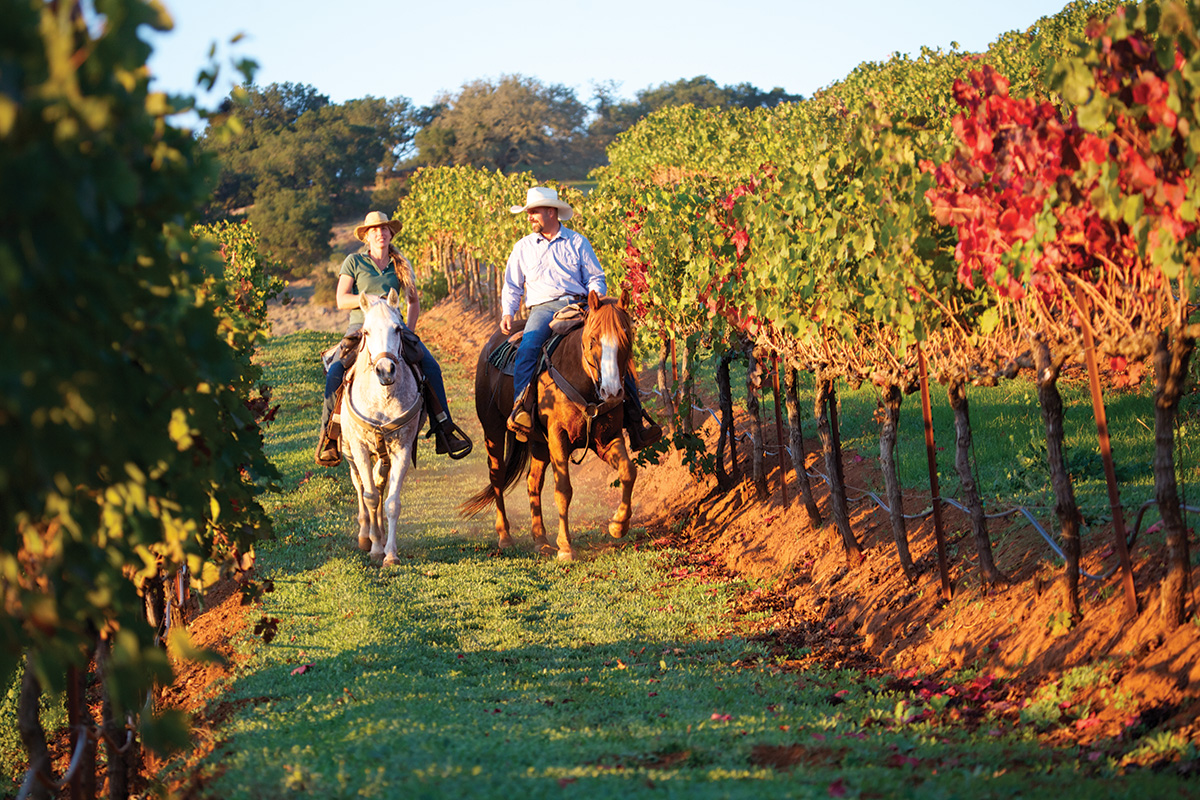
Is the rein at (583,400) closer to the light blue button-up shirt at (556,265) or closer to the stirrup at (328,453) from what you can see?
the light blue button-up shirt at (556,265)

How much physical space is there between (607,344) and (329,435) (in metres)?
3.80

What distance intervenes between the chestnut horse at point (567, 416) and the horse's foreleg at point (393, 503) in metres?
1.42

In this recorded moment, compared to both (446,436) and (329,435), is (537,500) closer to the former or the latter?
(446,436)

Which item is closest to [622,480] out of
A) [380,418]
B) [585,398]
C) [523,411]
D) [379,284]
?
→ [585,398]

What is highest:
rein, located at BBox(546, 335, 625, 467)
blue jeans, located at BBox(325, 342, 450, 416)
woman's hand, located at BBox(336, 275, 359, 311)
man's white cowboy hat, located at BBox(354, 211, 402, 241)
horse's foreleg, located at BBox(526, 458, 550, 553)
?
man's white cowboy hat, located at BBox(354, 211, 402, 241)

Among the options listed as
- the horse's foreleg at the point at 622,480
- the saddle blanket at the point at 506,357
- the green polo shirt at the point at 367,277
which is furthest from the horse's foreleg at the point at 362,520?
the horse's foreleg at the point at 622,480

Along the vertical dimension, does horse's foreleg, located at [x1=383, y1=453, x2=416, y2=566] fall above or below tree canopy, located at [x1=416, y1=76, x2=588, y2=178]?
below

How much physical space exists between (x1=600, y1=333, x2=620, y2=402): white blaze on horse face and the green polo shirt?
8.57 feet

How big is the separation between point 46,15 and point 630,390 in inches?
309

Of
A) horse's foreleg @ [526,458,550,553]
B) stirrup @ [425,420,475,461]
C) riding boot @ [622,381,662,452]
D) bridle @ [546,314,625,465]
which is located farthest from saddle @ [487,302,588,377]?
horse's foreleg @ [526,458,550,553]

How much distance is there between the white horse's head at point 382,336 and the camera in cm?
938

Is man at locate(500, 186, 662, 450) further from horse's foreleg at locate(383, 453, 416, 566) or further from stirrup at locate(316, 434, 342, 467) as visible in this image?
stirrup at locate(316, 434, 342, 467)

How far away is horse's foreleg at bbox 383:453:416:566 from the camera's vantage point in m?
10.0

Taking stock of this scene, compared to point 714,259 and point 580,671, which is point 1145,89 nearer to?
point 580,671
